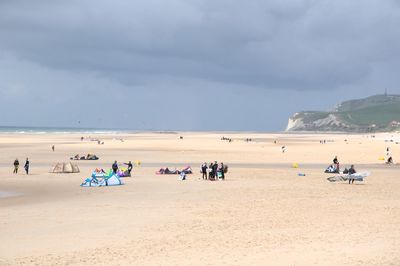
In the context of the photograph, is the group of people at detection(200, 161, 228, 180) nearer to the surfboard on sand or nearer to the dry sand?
the dry sand

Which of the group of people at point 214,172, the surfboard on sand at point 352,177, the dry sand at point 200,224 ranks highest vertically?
the group of people at point 214,172

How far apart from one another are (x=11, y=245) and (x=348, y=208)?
51.5 feet

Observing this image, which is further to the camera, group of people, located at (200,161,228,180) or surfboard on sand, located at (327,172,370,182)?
group of people, located at (200,161,228,180)

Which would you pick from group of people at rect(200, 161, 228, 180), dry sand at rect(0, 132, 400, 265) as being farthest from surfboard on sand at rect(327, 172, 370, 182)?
group of people at rect(200, 161, 228, 180)

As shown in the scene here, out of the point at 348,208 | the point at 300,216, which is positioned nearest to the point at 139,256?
the point at 300,216

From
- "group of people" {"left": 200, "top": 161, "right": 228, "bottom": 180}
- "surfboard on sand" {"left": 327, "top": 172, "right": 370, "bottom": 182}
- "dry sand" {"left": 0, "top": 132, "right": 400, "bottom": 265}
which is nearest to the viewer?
"dry sand" {"left": 0, "top": 132, "right": 400, "bottom": 265}

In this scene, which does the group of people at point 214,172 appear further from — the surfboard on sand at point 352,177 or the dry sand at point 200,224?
the surfboard on sand at point 352,177

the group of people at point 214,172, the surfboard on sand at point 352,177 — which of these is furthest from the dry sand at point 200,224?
the group of people at point 214,172

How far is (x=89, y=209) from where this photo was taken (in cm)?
2523

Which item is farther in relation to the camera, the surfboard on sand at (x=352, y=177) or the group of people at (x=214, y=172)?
the group of people at (x=214, y=172)

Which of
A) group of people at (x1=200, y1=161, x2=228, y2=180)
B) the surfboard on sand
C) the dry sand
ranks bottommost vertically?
the dry sand

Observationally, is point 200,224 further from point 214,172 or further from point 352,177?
point 352,177

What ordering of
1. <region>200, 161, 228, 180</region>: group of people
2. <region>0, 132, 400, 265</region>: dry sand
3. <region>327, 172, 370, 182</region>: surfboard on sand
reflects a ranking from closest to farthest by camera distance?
<region>0, 132, 400, 265</region>: dry sand < <region>327, 172, 370, 182</region>: surfboard on sand < <region>200, 161, 228, 180</region>: group of people

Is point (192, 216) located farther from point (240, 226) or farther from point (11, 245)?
point (11, 245)
